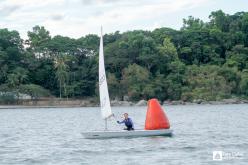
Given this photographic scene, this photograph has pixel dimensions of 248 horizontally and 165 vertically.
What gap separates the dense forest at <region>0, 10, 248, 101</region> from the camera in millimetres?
106562

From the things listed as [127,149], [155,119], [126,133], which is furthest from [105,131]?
[127,149]

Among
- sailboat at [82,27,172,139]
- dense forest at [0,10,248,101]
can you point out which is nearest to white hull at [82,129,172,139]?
sailboat at [82,27,172,139]

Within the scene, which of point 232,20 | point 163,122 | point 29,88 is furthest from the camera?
point 232,20

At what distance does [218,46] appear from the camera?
118 meters

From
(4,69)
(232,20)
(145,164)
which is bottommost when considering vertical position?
(145,164)

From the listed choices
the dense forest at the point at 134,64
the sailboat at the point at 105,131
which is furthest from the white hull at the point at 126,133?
the dense forest at the point at 134,64

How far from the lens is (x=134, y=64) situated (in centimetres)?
10731

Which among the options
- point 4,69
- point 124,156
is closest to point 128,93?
point 4,69

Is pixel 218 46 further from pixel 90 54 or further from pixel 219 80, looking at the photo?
pixel 90 54

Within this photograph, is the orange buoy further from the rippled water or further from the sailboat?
the rippled water

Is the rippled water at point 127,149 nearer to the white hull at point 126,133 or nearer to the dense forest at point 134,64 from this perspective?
the white hull at point 126,133

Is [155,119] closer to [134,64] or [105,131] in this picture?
[105,131]

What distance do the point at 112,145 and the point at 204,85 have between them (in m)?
76.0

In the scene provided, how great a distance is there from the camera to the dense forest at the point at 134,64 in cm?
10656
